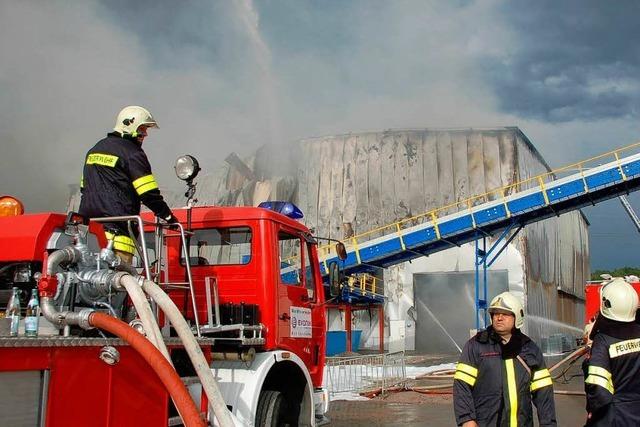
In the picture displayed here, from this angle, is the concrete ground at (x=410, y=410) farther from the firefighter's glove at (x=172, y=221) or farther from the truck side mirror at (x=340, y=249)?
the firefighter's glove at (x=172, y=221)

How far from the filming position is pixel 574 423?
895cm

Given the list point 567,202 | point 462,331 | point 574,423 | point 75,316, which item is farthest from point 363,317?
point 75,316

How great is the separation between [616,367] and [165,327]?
2656 mm

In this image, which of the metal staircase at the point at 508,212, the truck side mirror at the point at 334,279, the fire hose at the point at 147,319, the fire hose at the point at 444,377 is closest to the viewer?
the fire hose at the point at 147,319

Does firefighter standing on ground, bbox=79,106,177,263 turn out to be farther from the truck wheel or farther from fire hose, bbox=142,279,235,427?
the truck wheel

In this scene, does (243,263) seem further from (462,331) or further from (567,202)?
(462,331)

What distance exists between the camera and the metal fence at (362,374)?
39.7 feet

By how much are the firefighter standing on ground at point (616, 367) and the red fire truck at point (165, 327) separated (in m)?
2.04

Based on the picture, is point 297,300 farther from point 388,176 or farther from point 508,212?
point 388,176

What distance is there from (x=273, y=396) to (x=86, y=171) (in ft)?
7.26

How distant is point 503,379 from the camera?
3.58m

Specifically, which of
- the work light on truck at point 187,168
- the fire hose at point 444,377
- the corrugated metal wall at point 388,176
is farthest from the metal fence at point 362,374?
the corrugated metal wall at point 388,176

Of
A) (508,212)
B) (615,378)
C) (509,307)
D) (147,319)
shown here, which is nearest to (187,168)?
(147,319)

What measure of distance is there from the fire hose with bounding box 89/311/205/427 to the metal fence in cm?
901
